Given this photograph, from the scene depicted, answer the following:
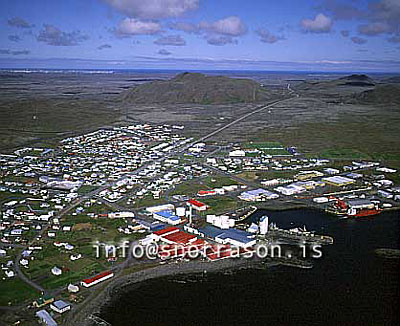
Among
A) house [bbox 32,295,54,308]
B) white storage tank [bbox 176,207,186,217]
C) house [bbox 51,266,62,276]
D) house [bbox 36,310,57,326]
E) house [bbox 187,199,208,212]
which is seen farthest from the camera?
house [bbox 187,199,208,212]

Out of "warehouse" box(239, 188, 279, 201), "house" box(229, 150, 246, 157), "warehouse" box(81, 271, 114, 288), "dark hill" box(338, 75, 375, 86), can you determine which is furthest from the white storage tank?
"dark hill" box(338, 75, 375, 86)

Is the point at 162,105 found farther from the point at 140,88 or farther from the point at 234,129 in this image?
the point at 234,129

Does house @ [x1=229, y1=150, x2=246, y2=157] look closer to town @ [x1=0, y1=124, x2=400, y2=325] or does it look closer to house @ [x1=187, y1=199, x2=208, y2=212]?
town @ [x1=0, y1=124, x2=400, y2=325]

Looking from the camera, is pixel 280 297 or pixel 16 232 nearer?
pixel 280 297

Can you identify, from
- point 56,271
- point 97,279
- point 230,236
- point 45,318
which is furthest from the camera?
point 230,236

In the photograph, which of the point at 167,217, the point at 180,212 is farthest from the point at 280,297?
the point at 180,212

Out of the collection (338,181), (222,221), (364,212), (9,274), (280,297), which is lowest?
(280,297)

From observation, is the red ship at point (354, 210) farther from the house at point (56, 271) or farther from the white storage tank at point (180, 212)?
the house at point (56, 271)

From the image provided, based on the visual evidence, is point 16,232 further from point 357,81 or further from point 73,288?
point 357,81
